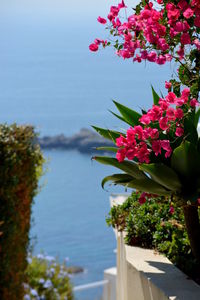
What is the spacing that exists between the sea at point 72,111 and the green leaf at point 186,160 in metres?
0.27

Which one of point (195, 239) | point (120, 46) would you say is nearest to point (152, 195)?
point (195, 239)

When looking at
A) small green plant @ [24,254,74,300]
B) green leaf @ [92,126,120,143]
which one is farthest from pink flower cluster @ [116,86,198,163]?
small green plant @ [24,254,74,300]

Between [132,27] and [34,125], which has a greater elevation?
[34,125]

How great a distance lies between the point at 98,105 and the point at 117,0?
212 feet

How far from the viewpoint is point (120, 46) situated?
2518 millimetres

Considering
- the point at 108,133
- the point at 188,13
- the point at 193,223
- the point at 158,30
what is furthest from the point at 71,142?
the point at 188,13

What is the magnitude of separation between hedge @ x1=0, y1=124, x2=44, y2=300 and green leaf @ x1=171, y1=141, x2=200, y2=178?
358 centimetres

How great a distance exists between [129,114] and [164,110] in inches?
21.3

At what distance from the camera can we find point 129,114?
2.60 m

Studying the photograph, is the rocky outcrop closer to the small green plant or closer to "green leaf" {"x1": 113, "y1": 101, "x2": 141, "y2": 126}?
the small green plant

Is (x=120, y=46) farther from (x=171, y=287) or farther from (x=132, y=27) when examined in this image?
(x=171, y=287)

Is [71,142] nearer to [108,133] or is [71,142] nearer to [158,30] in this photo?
[108,133]

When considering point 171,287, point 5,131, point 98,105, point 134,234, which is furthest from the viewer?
point 98,105

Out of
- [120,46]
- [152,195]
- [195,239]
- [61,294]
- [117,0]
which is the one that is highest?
[117,0]
